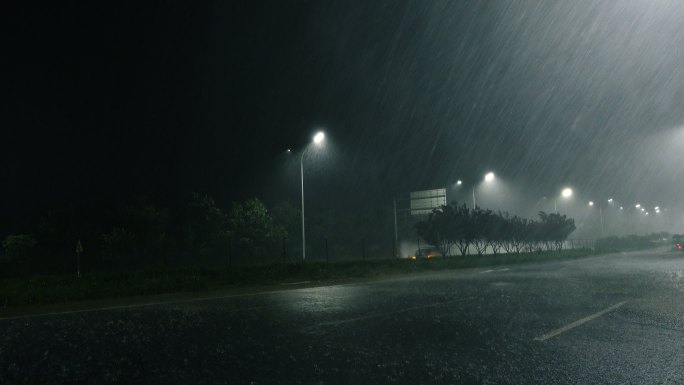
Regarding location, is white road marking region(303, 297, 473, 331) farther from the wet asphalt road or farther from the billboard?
the billboard

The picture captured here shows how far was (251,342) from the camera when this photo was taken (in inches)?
254

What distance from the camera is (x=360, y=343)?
6316 millimetres

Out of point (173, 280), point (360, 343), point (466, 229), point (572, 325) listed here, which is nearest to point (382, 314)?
point (360, 343)

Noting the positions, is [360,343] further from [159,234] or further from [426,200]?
[159,234]

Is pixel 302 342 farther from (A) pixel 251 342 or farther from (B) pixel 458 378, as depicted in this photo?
(B) pixel 458 378

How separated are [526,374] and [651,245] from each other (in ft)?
269

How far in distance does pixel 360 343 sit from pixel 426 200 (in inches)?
1380

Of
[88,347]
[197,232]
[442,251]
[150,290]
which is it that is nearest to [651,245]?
[442,251]

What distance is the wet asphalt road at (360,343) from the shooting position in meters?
4.86

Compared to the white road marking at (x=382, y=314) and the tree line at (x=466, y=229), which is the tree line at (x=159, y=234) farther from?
the white road marking at (x=382, y=314)

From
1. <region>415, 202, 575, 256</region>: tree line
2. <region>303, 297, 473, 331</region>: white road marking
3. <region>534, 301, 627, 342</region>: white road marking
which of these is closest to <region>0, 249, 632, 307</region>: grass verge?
<region>415, 202, 575, 256</region>: tree line

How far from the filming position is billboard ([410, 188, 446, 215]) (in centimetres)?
3956

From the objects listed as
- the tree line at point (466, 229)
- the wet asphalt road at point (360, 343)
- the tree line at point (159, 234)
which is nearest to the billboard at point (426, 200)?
the tree line at point (466, 229)

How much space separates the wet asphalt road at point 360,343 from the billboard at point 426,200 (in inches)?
1129
